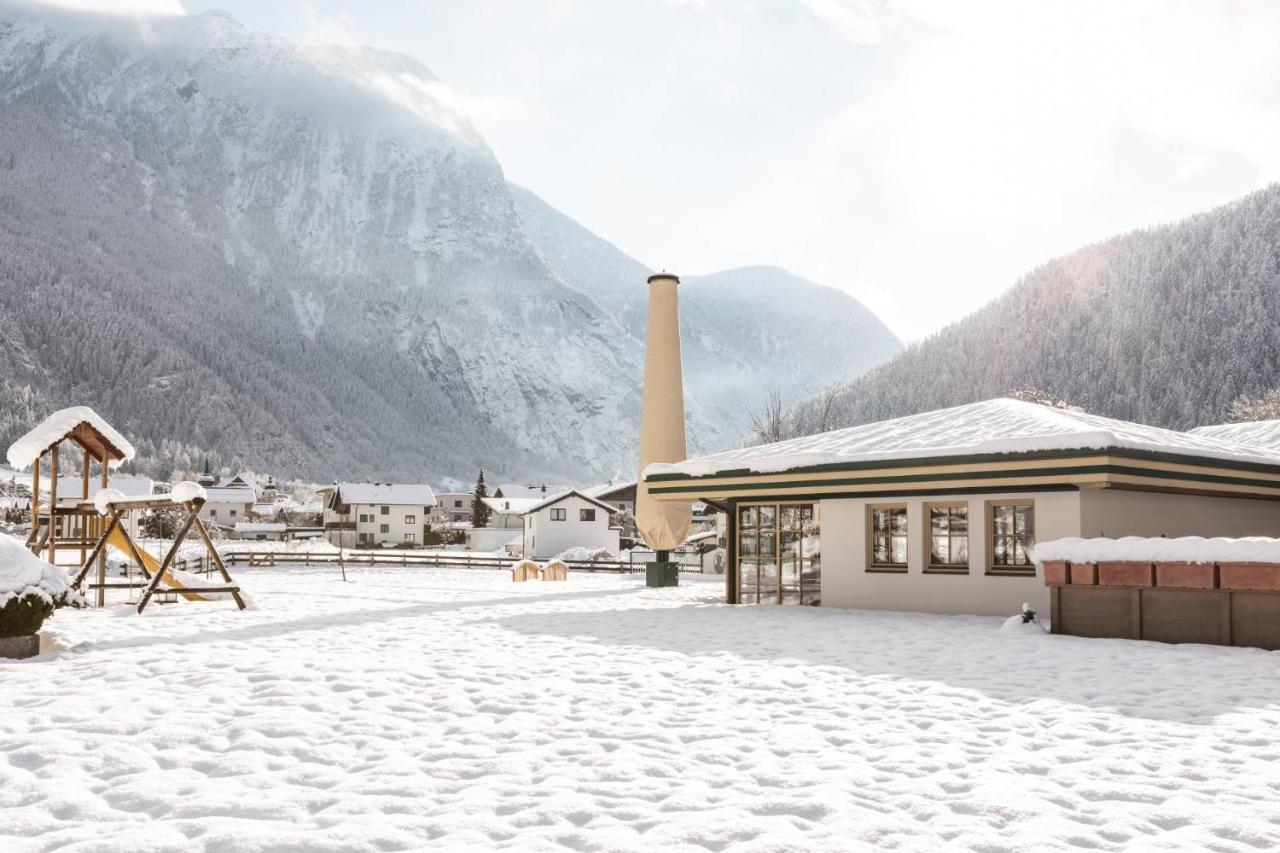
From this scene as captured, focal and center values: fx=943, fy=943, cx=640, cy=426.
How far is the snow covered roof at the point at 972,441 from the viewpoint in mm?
14633

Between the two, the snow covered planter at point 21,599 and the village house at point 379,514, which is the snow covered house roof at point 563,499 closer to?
the village house at point 379,514

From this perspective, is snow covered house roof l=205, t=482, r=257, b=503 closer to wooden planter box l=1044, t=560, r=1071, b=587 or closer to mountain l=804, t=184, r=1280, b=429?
mountain l=804, t=184, r=1280, b=429

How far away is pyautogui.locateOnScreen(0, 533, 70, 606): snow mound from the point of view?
1005 cm

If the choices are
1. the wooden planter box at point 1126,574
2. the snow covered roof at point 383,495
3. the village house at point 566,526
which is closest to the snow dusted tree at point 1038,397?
the village house at point 566,526

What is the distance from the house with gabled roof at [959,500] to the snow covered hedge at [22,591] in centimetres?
1194

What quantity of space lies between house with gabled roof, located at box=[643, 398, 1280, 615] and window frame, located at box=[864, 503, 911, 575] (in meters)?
0.02

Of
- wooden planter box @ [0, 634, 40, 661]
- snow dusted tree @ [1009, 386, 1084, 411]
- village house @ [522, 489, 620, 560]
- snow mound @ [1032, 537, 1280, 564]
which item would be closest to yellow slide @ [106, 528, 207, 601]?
wooden planter box @ [0, 634, 40, 661]

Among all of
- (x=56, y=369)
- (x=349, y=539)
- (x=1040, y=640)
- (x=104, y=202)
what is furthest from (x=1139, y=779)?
(x=104, y=202)

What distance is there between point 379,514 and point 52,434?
61.5 metres

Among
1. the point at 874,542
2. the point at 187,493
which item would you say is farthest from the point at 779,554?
the point at 187,493

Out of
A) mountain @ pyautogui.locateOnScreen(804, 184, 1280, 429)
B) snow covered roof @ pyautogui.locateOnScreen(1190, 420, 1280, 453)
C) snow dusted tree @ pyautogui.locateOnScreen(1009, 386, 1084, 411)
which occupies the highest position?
mountain @ pyautogui.locateOnScreen(804, 184, 1280, 429)

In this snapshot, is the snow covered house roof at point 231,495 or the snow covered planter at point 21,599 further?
the snow covered house roof at point 231,495

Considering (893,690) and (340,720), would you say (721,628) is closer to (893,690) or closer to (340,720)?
(893,690)

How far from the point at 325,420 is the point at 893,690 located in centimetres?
17174
